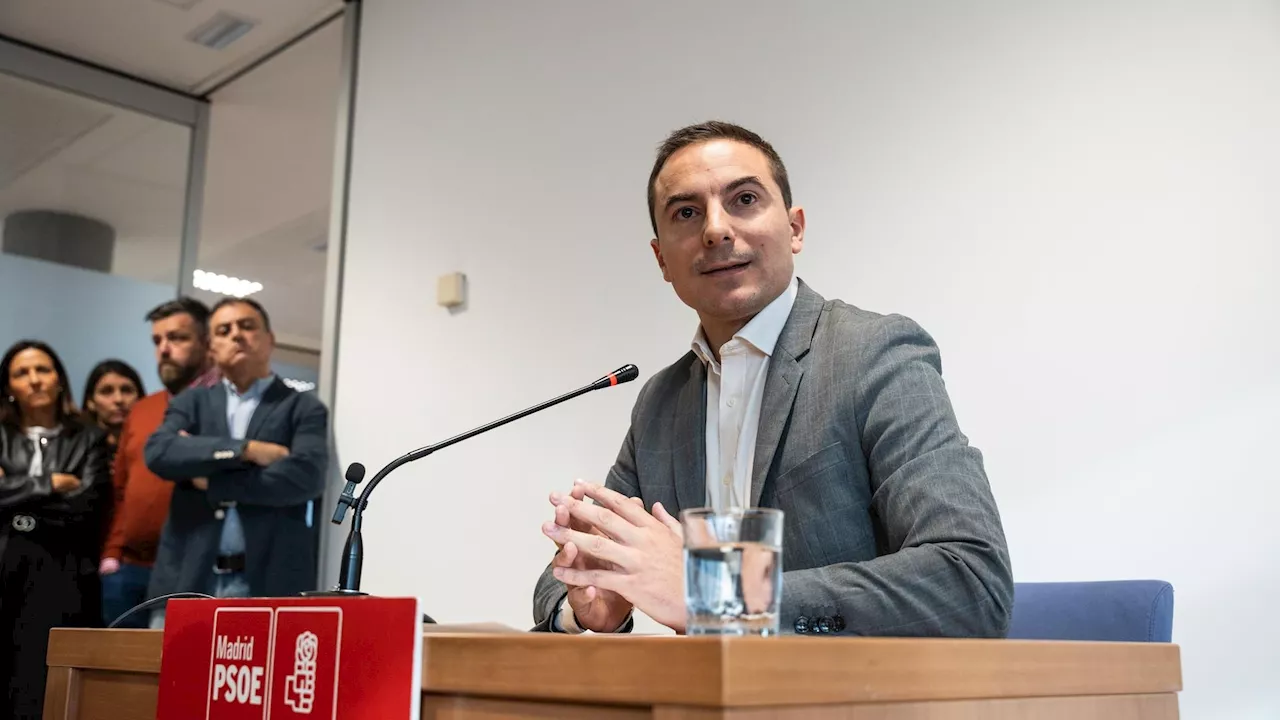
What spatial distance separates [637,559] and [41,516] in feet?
11.1

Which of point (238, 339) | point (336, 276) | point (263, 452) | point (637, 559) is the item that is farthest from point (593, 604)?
point (336, 276)

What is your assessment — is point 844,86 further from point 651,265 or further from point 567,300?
point 567,300

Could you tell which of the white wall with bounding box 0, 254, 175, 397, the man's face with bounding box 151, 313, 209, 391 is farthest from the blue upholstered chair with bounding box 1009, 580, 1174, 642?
the white wall with bounding box 0, 254, 175, 397

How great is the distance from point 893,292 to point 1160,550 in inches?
32.3

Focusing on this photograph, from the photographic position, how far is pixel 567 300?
3398 millimetres

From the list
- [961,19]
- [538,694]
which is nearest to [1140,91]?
[961,19]

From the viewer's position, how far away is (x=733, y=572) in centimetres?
85

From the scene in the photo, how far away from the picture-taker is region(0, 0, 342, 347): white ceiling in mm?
4855

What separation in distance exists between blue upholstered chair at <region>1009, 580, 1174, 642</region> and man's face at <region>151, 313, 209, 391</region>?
3525mm

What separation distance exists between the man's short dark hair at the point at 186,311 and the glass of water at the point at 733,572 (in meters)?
3.86

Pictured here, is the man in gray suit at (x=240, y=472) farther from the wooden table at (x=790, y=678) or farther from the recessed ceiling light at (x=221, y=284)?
the wooden table at (x=790, y=678)

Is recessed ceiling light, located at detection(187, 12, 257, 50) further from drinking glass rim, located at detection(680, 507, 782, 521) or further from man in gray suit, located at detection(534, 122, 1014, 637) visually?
drinking glass rim, located at detection(680, 507, 782, 521)

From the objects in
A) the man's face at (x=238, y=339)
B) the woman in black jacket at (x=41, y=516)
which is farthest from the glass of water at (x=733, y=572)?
the woman in black jacket at (x=41, y=516)

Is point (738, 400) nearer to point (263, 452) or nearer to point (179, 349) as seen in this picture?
point (263, 452)
